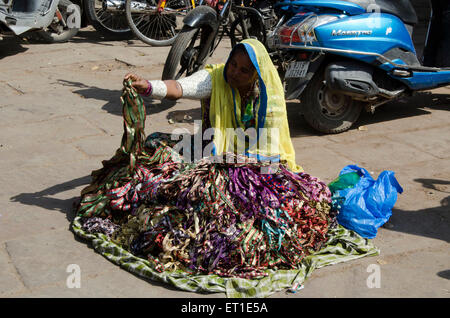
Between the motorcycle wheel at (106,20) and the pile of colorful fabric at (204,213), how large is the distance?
5.62m

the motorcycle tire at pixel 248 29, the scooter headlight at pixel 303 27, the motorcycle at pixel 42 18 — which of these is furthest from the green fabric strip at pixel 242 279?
the motorcycle at pixel 42 18

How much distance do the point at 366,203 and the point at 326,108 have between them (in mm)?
1793

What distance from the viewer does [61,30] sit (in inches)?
344

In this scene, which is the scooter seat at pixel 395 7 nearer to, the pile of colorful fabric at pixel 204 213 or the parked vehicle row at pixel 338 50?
the parked vehicle row at pixel 338 50

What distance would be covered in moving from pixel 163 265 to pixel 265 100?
115cm

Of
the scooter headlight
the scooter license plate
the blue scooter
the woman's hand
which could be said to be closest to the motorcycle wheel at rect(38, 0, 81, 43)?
the blue scooter

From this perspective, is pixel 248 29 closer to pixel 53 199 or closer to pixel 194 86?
pixel 194 86

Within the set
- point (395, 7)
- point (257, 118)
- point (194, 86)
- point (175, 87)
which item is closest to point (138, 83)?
point (175, 87)

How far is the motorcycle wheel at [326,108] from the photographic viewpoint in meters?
5.34

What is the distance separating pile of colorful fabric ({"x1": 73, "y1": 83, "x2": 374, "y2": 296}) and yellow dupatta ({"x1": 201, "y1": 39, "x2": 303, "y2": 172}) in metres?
0.15

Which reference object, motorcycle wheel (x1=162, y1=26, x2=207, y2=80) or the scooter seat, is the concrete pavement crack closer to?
motorcycle wheel (x1=162, y1=26, x2=207, y2=80)

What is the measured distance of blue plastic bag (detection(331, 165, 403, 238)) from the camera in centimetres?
369
